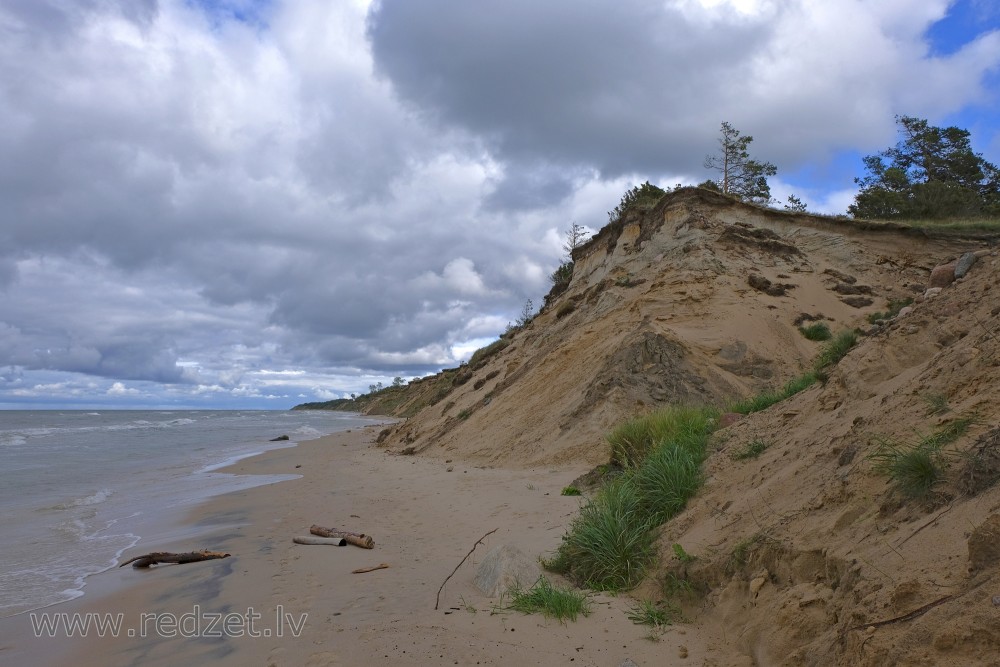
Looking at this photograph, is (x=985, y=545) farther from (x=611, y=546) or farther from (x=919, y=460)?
(x=611, y=546)

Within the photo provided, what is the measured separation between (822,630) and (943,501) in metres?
0.95

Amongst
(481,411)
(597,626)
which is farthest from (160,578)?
(481,411)

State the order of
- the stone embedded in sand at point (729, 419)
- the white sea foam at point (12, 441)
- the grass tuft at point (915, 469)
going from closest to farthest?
the grass tuft at point (915, 469) < the stone embedded in sand at point (729, 419) < the white sea foam at point (12, 441)

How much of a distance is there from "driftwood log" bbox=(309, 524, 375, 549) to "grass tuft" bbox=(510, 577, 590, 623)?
2.77m

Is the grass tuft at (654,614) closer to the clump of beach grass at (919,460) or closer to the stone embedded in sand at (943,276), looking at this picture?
the clump of beach grass at (919,460)

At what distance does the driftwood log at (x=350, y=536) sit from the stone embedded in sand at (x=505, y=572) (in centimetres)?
203

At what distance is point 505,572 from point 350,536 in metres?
2.81

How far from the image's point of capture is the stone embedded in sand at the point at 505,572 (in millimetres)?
4609

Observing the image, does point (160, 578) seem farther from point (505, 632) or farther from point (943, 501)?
point (943, 501)

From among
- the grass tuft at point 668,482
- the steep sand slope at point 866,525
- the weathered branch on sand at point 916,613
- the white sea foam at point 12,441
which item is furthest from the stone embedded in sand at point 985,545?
the white sea foam at point 12,441

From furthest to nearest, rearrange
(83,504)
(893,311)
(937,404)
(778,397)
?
(893,311)
(83,504)
(778,397)
(937,404)

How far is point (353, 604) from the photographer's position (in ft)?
15.7

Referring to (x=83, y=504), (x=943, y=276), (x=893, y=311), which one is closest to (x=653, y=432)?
(x=943, y=276)

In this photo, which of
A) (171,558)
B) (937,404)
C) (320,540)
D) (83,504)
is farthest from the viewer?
(83,504)
